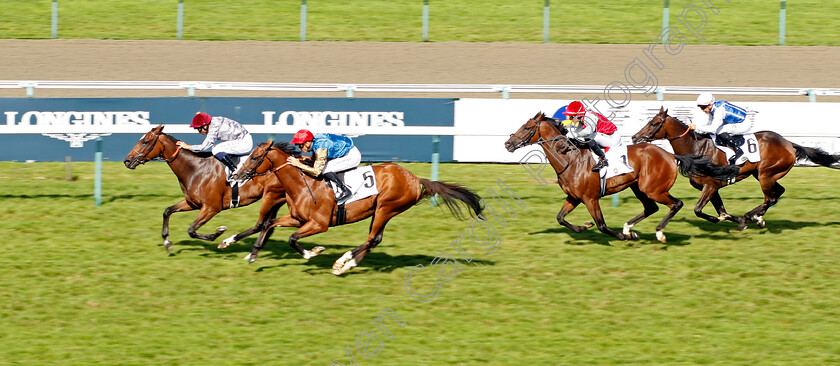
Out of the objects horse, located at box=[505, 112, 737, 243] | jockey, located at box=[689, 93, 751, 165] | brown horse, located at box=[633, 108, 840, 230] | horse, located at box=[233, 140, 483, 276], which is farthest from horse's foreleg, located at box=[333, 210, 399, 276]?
jockey, located at box=[689, 93, 751, 165]

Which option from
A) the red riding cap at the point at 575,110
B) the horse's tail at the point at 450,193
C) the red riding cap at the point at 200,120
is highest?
the red riding cap at the point at 575,110

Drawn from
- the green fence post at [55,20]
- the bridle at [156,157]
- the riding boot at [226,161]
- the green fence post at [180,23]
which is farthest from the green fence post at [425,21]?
the bridle at [156,157]

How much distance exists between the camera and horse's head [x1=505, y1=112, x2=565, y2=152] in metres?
10.1

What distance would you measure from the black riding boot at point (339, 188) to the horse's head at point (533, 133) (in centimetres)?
202

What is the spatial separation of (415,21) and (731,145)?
1346 centimetres

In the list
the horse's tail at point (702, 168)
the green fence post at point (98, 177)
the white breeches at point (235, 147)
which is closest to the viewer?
the white breeches at point (235, 147)

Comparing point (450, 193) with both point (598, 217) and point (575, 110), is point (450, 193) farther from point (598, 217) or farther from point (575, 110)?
point (575, 110)

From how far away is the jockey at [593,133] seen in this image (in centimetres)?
→ 1009

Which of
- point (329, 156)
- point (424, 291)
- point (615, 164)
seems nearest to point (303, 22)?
point (615, 164)

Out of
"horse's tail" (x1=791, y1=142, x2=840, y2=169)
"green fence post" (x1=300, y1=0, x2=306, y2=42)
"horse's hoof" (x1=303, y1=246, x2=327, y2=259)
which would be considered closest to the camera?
"horse's hoof" (x1=303, y1=246, x2=327, y2=259)

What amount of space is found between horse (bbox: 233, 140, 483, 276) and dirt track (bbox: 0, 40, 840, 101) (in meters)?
10.4

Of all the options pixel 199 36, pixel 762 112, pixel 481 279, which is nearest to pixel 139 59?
pixel 199 36

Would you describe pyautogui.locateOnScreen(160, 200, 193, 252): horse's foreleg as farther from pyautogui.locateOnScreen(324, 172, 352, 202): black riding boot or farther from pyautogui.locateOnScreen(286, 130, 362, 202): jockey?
pyautogui.locateOnScreen(324, 172, 352, 202): black riding boot

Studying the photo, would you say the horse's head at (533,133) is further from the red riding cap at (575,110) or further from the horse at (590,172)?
the red riding cap at (575,110)
